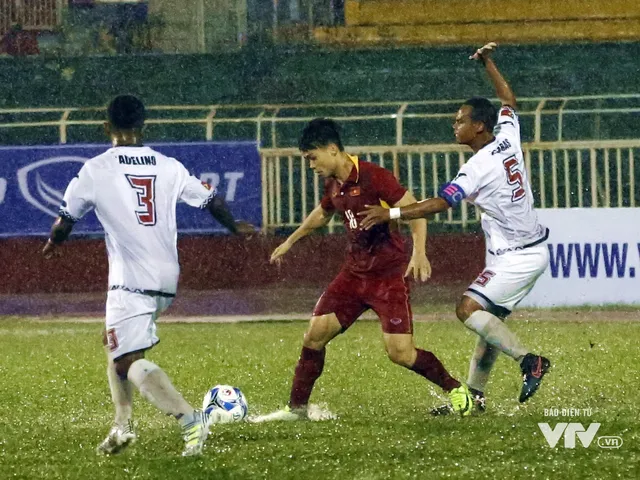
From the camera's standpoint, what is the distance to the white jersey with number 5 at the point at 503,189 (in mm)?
8031

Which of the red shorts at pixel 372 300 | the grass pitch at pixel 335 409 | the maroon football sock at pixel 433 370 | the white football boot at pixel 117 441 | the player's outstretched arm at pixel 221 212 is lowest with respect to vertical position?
the grass pitch at pixel 335 409

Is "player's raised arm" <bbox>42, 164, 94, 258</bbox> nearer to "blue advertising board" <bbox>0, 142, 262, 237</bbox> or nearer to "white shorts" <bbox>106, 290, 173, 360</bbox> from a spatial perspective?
"white shorts" <bbox>106, 290, 173, 360</bbox>

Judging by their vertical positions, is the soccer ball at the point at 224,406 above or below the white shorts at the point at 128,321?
below

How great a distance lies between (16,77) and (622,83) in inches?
435

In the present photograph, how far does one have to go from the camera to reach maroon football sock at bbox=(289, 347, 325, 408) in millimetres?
8234

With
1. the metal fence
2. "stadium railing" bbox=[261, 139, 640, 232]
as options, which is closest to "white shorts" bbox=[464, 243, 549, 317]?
"stadium railing" bbox=[261, 139, 640, 232]

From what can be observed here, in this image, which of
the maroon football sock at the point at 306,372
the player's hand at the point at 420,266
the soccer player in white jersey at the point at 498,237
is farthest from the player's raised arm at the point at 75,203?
the player's hand at the point at 420,266

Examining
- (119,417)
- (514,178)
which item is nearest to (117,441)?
(119,417)

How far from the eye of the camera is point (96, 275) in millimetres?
18828

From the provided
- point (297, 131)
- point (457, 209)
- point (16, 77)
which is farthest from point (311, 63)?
point (457, 209)

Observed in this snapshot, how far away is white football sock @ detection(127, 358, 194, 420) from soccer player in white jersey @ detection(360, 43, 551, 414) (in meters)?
1.75

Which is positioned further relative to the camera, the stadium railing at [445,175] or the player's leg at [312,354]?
the stadium railing at [445,175]

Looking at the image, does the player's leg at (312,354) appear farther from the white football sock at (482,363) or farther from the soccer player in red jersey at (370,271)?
the white football sock at (482,363)

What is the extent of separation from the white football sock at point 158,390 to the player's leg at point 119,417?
0.24 metres
